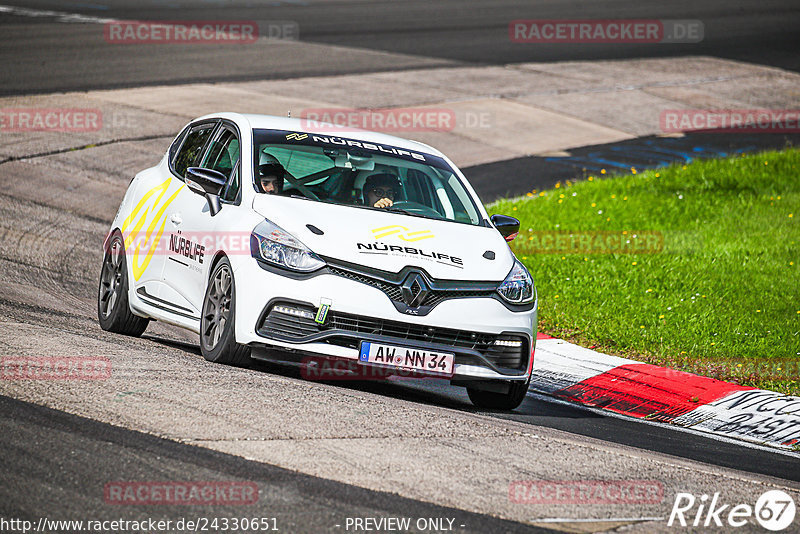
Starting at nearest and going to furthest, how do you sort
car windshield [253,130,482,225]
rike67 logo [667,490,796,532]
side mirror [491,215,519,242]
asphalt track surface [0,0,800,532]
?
1. asphalt track surface [0,0,800,532]
2. rike67 logo [667,490,796,532]
3. car windshield [253,130,482,225]
4. side mirror [491,215,519,242]

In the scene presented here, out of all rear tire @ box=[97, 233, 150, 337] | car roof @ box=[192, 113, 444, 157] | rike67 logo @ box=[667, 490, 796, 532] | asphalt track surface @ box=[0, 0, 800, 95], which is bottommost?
rike67 logo @ box=[667, 490, 796, 532]

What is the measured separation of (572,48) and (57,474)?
87.8 ft

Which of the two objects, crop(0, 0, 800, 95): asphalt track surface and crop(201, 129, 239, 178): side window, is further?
crop(0, 0, 800, 95): asphalt track surface

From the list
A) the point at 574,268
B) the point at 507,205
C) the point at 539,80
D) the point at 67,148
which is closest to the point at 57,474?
the point at 574,268

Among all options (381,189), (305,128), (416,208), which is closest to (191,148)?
(305,128)

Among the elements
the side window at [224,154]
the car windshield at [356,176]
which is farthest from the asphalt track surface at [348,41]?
the car windshield at [356,176]

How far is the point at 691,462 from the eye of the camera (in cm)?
702

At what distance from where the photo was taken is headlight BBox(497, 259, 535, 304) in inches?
303

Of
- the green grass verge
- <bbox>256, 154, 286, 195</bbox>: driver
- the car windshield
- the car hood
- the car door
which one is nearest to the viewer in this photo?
the car hood

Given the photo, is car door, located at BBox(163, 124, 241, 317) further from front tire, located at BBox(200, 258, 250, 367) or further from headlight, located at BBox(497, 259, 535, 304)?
headlight, located at BBox(497, 259, 535, 304)

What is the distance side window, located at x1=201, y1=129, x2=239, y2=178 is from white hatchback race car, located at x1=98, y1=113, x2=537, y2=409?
12 millimetres

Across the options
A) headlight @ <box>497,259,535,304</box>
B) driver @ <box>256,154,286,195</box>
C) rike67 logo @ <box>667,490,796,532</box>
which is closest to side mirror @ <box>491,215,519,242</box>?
headlight @ <box>497,259,535,304</box>

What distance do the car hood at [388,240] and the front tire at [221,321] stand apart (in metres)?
0.51

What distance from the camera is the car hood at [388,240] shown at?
735cm
